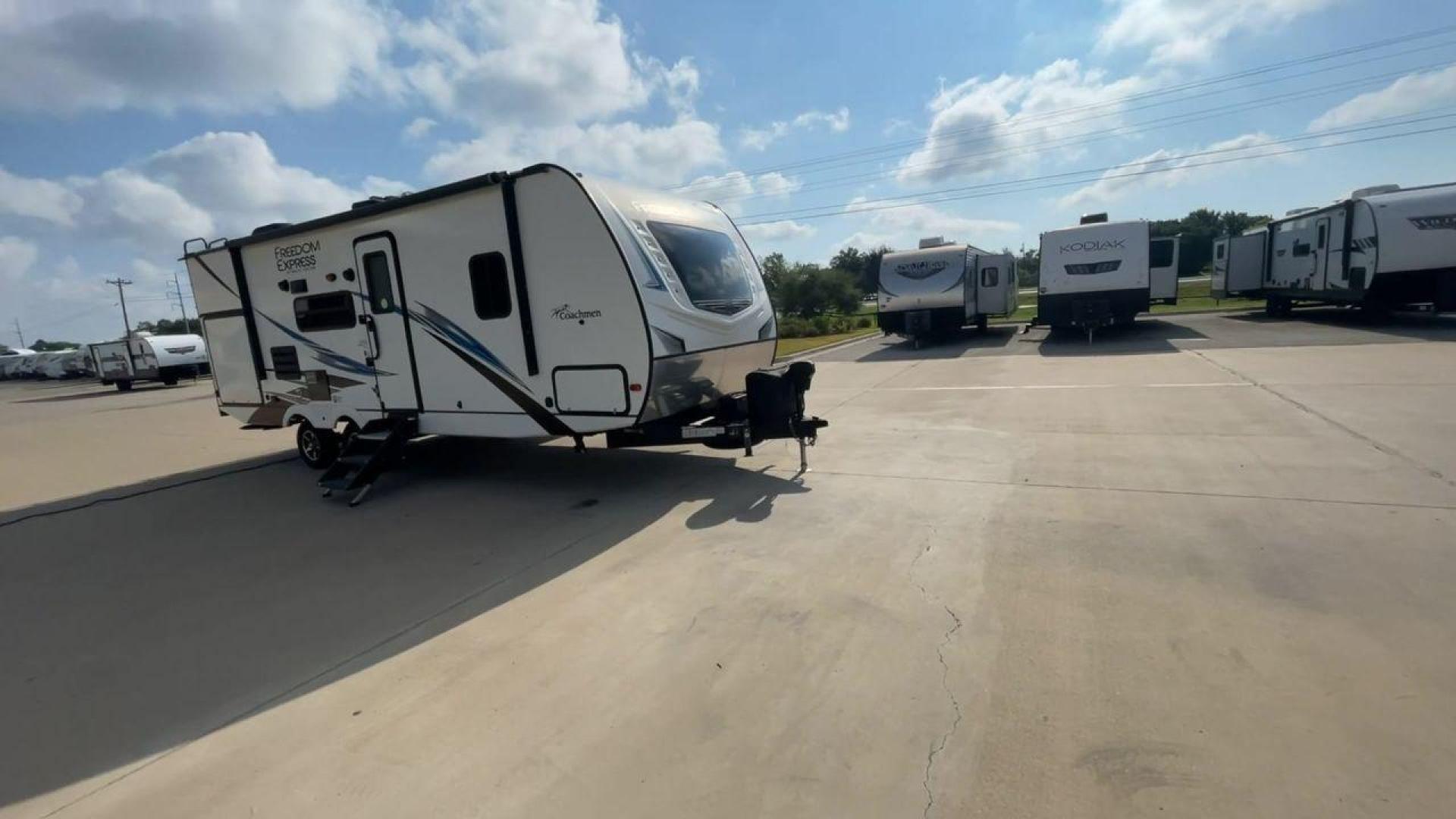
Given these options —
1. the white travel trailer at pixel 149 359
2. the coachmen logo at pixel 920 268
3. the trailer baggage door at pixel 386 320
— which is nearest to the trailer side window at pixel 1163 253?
the coachmen logo at pixel 920 268

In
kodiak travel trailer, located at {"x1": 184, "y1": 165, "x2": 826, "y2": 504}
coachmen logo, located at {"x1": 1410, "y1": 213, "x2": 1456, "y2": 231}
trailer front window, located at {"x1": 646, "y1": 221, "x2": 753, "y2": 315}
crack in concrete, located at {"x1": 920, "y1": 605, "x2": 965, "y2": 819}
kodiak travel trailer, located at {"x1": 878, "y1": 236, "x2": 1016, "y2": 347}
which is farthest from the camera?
kodiak travel trailer, located at {"x1": 878, "y1": 236, "x2": 1016, "y2": 347}

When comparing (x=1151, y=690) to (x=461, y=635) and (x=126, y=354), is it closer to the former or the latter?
(x=461, y=635)

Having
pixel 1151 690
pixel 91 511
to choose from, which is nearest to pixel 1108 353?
pixel 1151 690

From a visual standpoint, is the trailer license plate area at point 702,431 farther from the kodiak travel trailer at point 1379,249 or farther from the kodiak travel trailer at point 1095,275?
the kodiak travel trailer at point 1379,249

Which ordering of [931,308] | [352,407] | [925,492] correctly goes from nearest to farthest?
[925,492] < [352,407] < [931,308]

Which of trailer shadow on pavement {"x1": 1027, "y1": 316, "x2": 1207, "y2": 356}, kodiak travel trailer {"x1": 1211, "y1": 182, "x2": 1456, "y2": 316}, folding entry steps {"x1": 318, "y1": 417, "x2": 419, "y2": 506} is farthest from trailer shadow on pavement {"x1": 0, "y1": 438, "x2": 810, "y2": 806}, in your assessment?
kodiak travel trailer {"x1": 1211, "y1": 182, "x2": 1456, "y2": 316}

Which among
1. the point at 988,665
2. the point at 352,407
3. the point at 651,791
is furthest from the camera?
the point at 352,407

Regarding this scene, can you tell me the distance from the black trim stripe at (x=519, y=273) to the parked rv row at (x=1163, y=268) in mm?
14683

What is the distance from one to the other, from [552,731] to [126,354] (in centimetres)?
3177

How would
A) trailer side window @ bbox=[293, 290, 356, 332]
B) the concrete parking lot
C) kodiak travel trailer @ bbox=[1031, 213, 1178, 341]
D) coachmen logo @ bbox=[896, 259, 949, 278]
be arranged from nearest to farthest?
the concrete parking lot, trailer side window @ bbox=[293, 290, 356, 332], kodiak travel trailer @ bbox=[1031, 213, 1178, 341], coachmen logo @ bbox=[896, 259, 949, 278]

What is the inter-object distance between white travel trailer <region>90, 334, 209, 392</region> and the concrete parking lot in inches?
882

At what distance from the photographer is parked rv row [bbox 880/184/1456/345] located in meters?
14.6

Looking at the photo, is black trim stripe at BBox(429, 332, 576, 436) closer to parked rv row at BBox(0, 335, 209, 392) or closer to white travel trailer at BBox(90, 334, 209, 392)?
parked rv row at BBox(0, 335, 209, 392)

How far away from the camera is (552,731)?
2.81m
